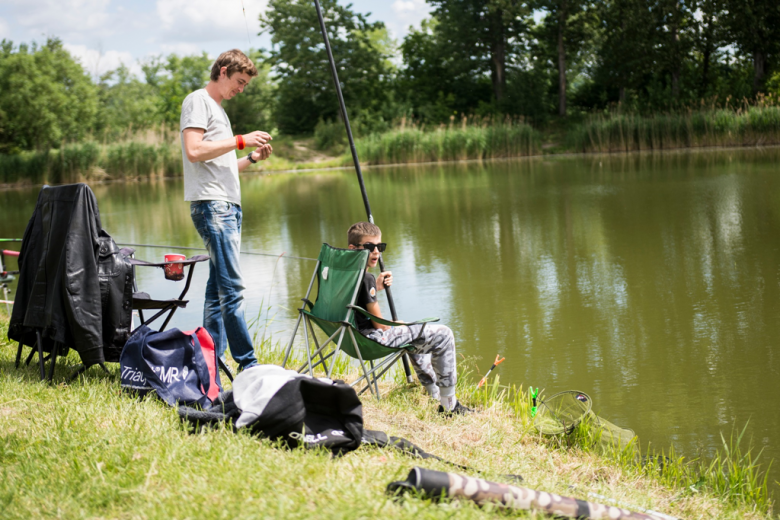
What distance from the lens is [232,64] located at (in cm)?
376

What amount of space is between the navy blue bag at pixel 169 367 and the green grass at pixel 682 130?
2090 cm

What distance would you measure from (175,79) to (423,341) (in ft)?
180

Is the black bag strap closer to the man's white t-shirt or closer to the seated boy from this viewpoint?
the seated boy

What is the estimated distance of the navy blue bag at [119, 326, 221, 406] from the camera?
3139 millimetres

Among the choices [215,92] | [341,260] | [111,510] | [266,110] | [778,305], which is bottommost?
[778,305]

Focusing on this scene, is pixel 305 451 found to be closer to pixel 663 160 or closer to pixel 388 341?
pixel 388 341

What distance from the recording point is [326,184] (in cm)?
2025

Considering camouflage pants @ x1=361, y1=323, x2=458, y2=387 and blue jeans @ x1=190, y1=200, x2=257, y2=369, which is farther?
blue jeans @ x1=190, y1=200, x2=257, y2=369

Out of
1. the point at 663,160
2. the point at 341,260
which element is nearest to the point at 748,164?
the point at 663,160

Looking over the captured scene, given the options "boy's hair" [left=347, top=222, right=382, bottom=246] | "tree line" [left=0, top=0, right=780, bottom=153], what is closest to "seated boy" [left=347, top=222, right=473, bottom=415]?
"boy's hair" [left=347, top=222, right=382, bottom=246]

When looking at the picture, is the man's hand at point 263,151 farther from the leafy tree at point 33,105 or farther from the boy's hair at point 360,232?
the leafy tree at point 33,105

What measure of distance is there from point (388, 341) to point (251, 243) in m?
6.87

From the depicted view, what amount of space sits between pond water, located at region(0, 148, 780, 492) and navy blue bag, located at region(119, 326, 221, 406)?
1.79 meters

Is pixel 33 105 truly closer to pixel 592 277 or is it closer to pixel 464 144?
pixel 464 144
